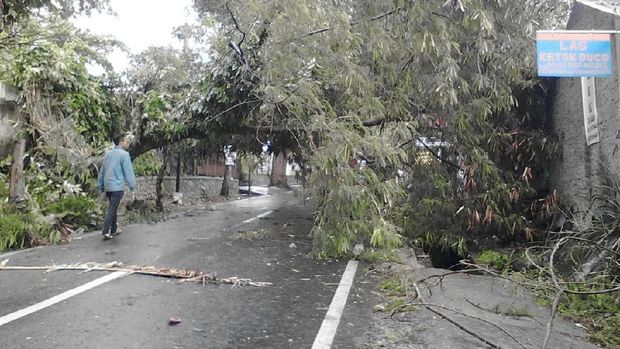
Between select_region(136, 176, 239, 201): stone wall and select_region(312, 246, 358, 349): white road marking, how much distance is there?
12.7m

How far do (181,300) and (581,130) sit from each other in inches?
291

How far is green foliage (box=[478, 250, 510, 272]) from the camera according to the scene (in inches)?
351

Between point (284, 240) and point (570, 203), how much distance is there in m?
5.40

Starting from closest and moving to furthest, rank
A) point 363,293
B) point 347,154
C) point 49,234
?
point 363,293 → point 347,154 → point 49,234

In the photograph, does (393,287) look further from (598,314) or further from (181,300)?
(181,300)

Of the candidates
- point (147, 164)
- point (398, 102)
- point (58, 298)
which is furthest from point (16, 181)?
point (147, 164)

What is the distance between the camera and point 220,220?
13.9 m

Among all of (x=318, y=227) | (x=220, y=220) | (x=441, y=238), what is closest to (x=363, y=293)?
(x=318, y=227)

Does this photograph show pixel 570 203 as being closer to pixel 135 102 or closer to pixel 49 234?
pixel 49 234

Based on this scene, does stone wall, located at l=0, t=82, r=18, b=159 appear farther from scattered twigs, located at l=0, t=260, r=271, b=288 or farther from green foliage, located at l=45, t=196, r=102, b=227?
scattered twigs, located at l=0, t=260, r=271, b=288

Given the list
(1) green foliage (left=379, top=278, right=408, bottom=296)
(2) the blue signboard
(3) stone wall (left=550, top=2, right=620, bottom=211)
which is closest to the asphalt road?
(1) green foliage (left=379, top=278, right=408, bottom=296)

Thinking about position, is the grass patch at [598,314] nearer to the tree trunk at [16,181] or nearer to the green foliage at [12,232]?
the green foliage at [12,232]

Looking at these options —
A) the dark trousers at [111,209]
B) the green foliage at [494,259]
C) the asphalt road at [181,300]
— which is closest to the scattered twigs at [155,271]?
the asphalt road at [181,300]

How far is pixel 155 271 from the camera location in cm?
675
